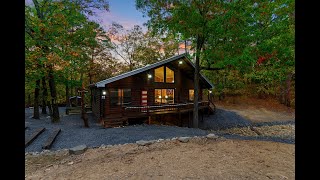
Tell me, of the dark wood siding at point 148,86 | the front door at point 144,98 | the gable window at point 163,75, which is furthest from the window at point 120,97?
the gable window at point 163,75

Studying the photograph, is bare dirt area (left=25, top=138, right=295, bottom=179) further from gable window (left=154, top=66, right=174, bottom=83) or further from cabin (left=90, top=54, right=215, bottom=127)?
gable window (left=154, top=66, right=174, bottom=83)

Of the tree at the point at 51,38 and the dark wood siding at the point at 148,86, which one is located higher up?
the tree at the point at 51,38

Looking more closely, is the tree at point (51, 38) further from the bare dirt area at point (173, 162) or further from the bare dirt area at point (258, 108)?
the bare dirt area at point (258, 108)

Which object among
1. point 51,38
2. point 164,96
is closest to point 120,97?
point 164,96

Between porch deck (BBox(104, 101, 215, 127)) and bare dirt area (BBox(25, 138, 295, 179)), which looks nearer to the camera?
bare dirt area (BBox(25, 138, 295, 179))

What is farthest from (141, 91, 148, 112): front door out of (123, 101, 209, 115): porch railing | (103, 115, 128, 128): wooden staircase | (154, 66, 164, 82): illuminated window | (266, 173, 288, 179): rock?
(266, 173, 288, 179): rock

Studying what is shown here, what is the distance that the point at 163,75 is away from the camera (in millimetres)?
18703

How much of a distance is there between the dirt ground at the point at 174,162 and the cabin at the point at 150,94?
7.50 meters

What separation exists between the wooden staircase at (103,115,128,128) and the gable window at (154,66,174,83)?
5.34 metres

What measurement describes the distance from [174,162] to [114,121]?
366 inches

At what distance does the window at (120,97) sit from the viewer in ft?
52.1

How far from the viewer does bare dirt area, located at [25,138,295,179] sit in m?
4.91

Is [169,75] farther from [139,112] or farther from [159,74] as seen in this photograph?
[139,112]
